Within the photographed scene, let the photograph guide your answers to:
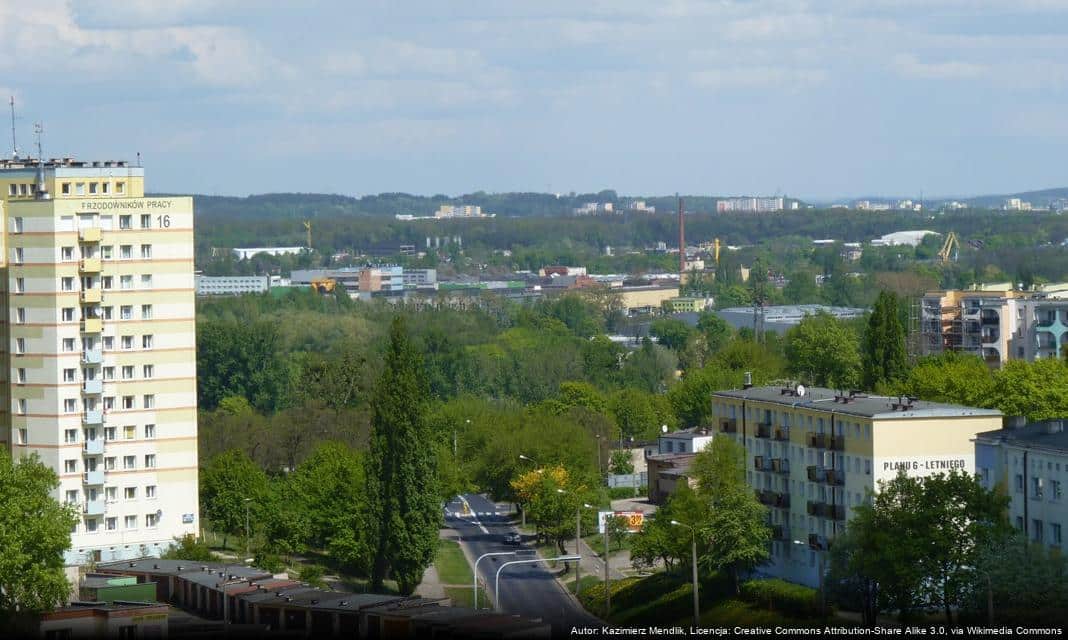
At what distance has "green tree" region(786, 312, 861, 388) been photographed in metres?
110

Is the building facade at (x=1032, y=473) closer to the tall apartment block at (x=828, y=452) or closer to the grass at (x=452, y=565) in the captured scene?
the tall apartment block at (x=828, y=452)

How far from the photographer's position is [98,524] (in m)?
71.8

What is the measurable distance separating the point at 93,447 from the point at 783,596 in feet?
83.2

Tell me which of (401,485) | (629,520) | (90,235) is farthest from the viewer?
(629,520)

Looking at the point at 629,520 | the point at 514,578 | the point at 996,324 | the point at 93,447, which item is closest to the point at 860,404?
the point at 514,578

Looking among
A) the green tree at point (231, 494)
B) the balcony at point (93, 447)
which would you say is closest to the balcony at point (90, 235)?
the balcony at point (93, 447)

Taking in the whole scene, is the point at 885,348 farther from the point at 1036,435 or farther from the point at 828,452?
the point at 1036,435

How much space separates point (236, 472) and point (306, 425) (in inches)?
786

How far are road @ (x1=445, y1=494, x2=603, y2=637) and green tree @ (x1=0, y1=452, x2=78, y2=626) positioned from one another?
1359cm

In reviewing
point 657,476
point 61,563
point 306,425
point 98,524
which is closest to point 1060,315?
point 657,476

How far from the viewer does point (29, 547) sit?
2344 inches

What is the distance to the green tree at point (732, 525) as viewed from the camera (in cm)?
6347

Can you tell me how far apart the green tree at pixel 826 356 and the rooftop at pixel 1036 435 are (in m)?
44.8

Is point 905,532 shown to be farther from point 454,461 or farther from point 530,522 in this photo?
point 454,461
